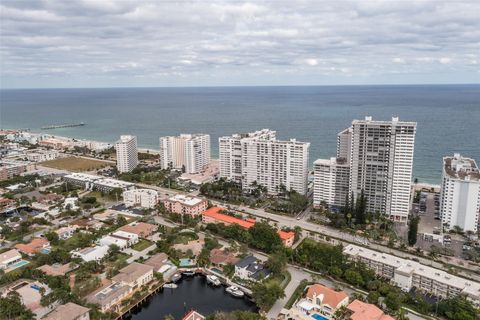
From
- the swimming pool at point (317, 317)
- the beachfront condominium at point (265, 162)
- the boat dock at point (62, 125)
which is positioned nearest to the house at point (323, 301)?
the swimming pool at point (317, 317)

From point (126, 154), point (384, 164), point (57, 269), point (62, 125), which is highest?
point (384, 164)

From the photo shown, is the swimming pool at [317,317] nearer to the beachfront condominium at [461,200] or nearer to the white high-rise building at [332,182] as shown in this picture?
the white high-rise building at [332,182]

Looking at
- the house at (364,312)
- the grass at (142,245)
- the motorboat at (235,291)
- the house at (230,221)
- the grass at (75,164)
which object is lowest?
the motorboat at (235,291)

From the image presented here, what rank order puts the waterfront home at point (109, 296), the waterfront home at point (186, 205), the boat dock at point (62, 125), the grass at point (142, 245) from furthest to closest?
the boat dock at point (62, 125) < the waterfront home at point (186, 205) < the grass at point (142, 245) < the waterfront home at point (109, 296)

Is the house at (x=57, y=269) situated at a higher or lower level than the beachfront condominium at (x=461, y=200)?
lower

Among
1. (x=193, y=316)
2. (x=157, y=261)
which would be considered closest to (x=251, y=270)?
(x=193, y=316)

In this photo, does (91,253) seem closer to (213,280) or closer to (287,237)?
(213,280)

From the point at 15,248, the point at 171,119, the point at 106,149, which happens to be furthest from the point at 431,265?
the point at 171,119
